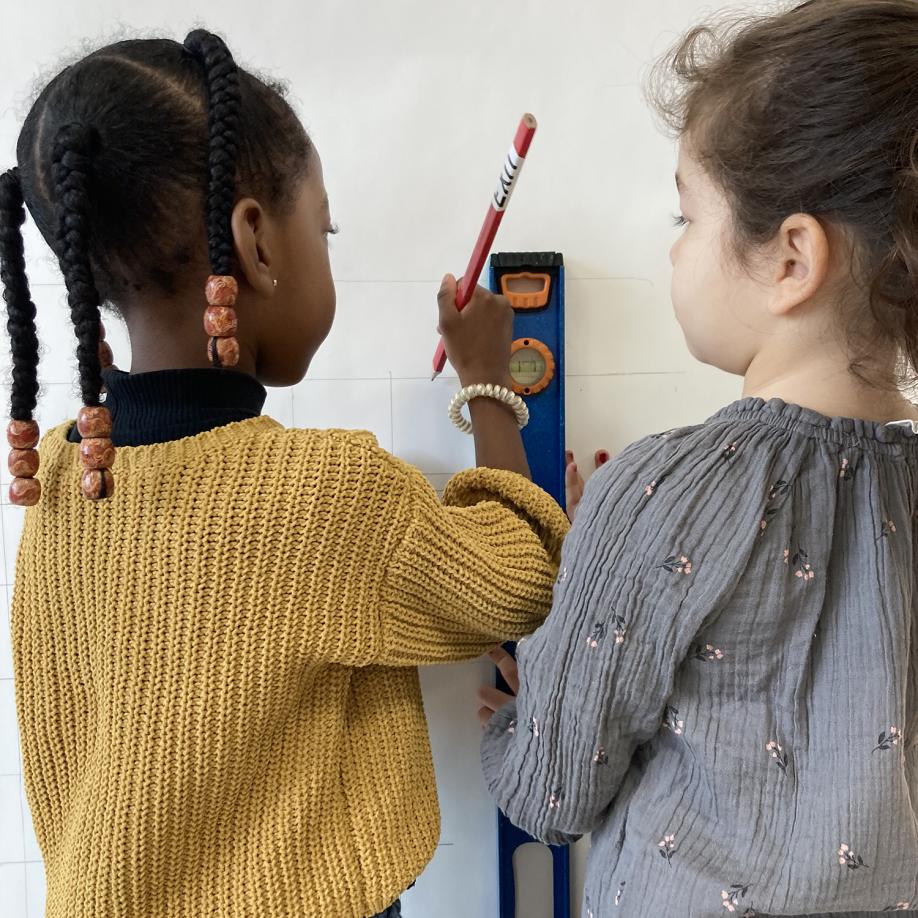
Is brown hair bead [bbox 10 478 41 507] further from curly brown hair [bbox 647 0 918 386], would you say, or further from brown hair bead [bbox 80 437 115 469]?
curly brown hair [bbox 647 0 918 386]

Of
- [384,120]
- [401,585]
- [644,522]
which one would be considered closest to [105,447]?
[401,585]

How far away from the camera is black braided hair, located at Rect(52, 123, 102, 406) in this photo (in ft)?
1.53

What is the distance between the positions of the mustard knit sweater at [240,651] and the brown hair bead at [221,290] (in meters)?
0.10

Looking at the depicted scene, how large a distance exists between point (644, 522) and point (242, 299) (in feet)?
1.19

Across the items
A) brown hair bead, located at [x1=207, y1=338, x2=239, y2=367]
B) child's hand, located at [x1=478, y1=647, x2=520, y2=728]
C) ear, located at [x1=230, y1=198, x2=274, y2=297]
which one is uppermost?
ear, located at [x1=230, y1=198, x2=274, y2=297]

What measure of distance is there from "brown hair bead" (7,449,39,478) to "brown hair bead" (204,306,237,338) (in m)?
0.17

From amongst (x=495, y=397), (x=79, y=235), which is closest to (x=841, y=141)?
(x=495, y=397)

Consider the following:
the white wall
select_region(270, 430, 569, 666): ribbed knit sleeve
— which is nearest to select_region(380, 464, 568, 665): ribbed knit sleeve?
select_region(270, 430, 569, 666): ribbed knit sleeve

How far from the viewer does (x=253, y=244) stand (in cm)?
54

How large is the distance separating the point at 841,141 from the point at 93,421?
20.9 inches

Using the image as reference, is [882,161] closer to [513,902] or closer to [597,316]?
[597,316]

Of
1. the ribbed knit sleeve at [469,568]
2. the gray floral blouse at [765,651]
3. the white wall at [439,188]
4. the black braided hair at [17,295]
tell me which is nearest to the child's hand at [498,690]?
the white wall at [439,188]

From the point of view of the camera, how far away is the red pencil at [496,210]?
1.78 ft

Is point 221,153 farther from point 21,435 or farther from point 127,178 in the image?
point 21,435
